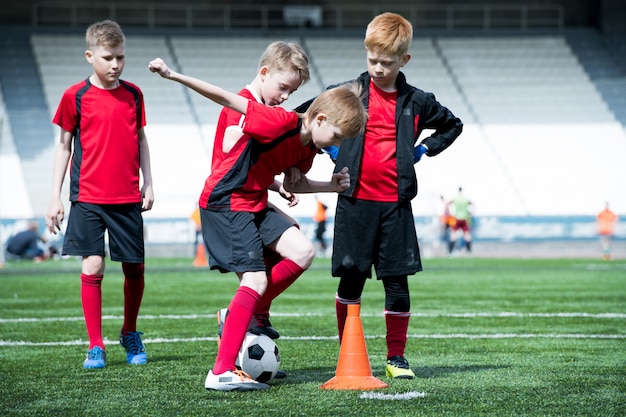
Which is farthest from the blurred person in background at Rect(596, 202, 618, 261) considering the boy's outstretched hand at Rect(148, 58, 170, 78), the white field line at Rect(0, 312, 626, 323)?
the boy's outstretched hand at Rect(148, 58, 170, 78)

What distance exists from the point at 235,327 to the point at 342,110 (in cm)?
112

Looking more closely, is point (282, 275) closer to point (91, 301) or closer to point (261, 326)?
point (261, 326)

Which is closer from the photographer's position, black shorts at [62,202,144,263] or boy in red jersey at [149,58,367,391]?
boy in red jersey at [149,58,367,391]

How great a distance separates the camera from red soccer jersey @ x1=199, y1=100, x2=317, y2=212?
4.77 m

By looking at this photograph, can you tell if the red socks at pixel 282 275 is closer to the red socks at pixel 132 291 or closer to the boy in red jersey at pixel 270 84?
the boy in red jersey at pixel 270 84

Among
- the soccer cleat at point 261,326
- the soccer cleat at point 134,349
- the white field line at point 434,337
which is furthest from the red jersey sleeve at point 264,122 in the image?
the white field line at point 434,337

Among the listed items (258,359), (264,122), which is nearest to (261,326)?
(258,359)

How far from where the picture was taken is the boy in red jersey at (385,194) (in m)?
5.29

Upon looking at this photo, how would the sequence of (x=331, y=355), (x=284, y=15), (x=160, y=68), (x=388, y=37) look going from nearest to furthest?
(x=160, y=68)
(x=388, y=37)
(x=331, y=355)
(x=284, y=15)

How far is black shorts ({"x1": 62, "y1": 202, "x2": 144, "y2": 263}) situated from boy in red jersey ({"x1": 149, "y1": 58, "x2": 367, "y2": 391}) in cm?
103

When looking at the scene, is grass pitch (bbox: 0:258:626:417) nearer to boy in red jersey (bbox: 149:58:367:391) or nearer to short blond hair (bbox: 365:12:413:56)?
boy in red jersey (bbox: 149:58:367:391)

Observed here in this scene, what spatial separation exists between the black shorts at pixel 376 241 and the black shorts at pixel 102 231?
1253mm

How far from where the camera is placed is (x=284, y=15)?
33000 millimetres

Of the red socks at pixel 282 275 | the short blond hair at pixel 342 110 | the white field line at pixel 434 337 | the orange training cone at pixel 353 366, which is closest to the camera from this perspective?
the short blond hair at pixel 342 110
